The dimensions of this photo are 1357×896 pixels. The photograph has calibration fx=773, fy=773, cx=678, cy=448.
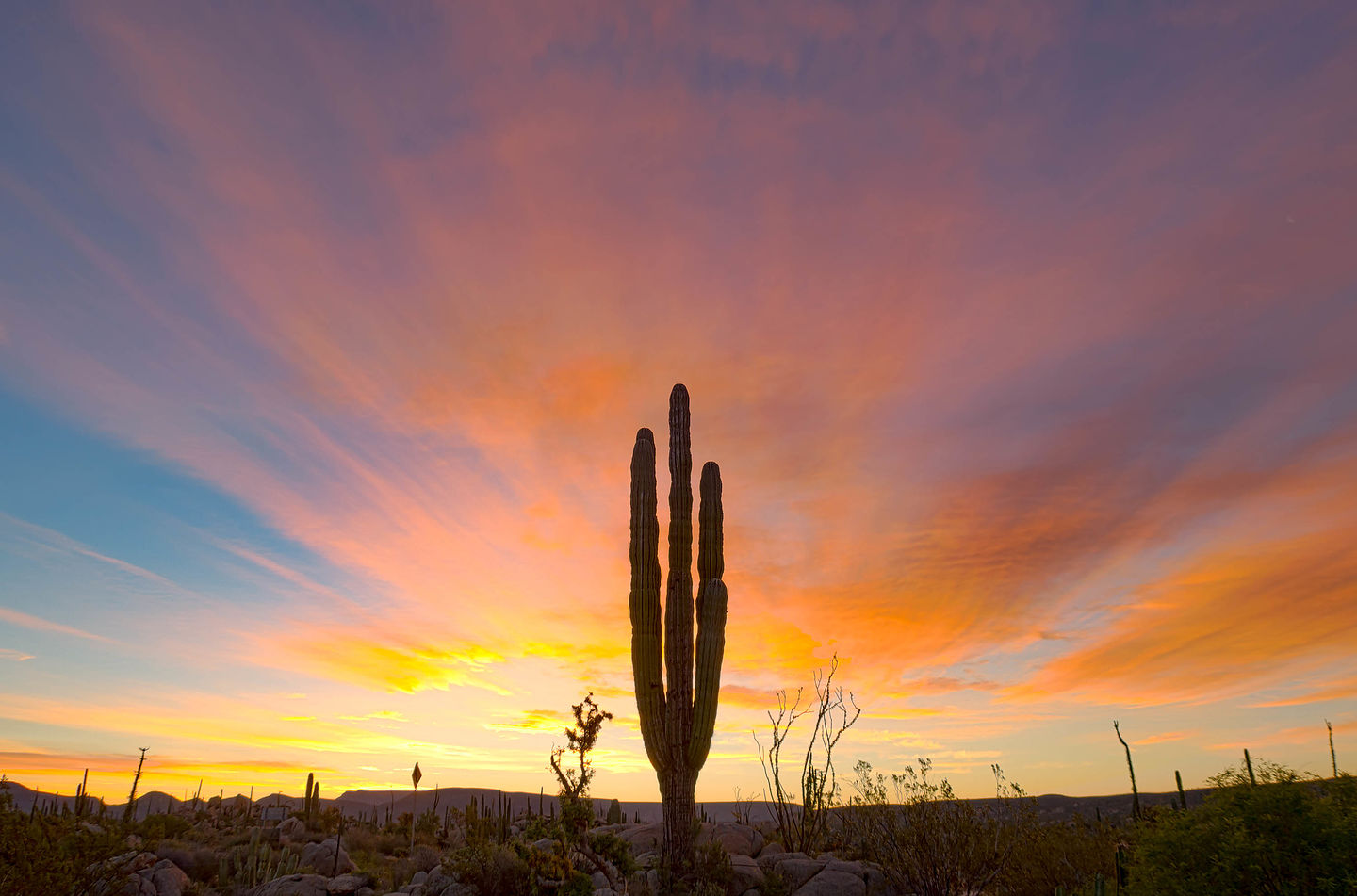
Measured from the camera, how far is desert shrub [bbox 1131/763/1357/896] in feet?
22.7

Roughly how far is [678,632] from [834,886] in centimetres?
560

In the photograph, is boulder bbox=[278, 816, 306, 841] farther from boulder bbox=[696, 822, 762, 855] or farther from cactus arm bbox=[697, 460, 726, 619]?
cactus arm bbox=[697, 460, 726, 619]

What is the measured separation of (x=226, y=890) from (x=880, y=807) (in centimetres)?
1531

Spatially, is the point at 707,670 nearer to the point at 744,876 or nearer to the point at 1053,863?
the point at 744,876

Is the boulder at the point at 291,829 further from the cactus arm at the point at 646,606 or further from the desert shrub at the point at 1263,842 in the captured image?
the desert shrub at the point at 1263,842

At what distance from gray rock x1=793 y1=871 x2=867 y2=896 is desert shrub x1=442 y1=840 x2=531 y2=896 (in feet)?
17.3

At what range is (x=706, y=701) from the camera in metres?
15.8

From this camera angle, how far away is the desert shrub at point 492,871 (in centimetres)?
1488

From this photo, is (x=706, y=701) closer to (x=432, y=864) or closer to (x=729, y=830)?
(x=729, y=830)

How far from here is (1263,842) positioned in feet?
23.5

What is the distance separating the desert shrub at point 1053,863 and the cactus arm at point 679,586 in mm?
6498

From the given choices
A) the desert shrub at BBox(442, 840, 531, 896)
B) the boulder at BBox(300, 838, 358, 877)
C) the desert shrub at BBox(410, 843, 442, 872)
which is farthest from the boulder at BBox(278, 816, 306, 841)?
the desert shrub at BBox(442, 840, 531, 896)

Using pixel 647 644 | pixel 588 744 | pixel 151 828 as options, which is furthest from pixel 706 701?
pixel 151 828

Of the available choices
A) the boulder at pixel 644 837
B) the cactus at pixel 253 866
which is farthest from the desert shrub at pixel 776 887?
the cactus at pixel 253 866
